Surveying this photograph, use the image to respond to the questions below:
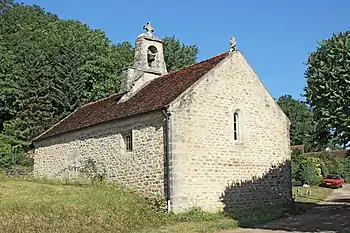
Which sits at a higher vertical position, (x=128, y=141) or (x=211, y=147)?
(x=128, y=141)

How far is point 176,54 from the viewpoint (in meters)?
55.6

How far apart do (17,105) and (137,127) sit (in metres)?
28.4

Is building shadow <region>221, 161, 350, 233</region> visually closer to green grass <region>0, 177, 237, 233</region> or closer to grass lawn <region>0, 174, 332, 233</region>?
grass lawn <region>0, 174, 332, 233</region>

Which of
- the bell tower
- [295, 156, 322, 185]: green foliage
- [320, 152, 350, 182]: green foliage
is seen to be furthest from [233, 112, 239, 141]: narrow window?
[320, 152, 350, 182]: green foliage

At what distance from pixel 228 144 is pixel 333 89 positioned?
25.0ft

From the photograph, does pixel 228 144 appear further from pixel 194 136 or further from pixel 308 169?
pixel 308 169

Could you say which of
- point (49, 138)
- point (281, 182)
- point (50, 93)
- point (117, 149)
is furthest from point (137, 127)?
point (50, 93)

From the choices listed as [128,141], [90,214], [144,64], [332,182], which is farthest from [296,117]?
[90,214]

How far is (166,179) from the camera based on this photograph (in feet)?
62.5

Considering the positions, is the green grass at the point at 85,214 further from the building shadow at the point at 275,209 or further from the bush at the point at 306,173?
the bush at the point at 306,173

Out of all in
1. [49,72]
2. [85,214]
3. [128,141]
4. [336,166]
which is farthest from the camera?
[336,166]

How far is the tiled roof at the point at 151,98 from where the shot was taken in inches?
811

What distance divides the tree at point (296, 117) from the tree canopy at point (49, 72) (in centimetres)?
2615

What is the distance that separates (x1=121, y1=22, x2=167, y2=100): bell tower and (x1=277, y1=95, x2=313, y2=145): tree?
47345mm
